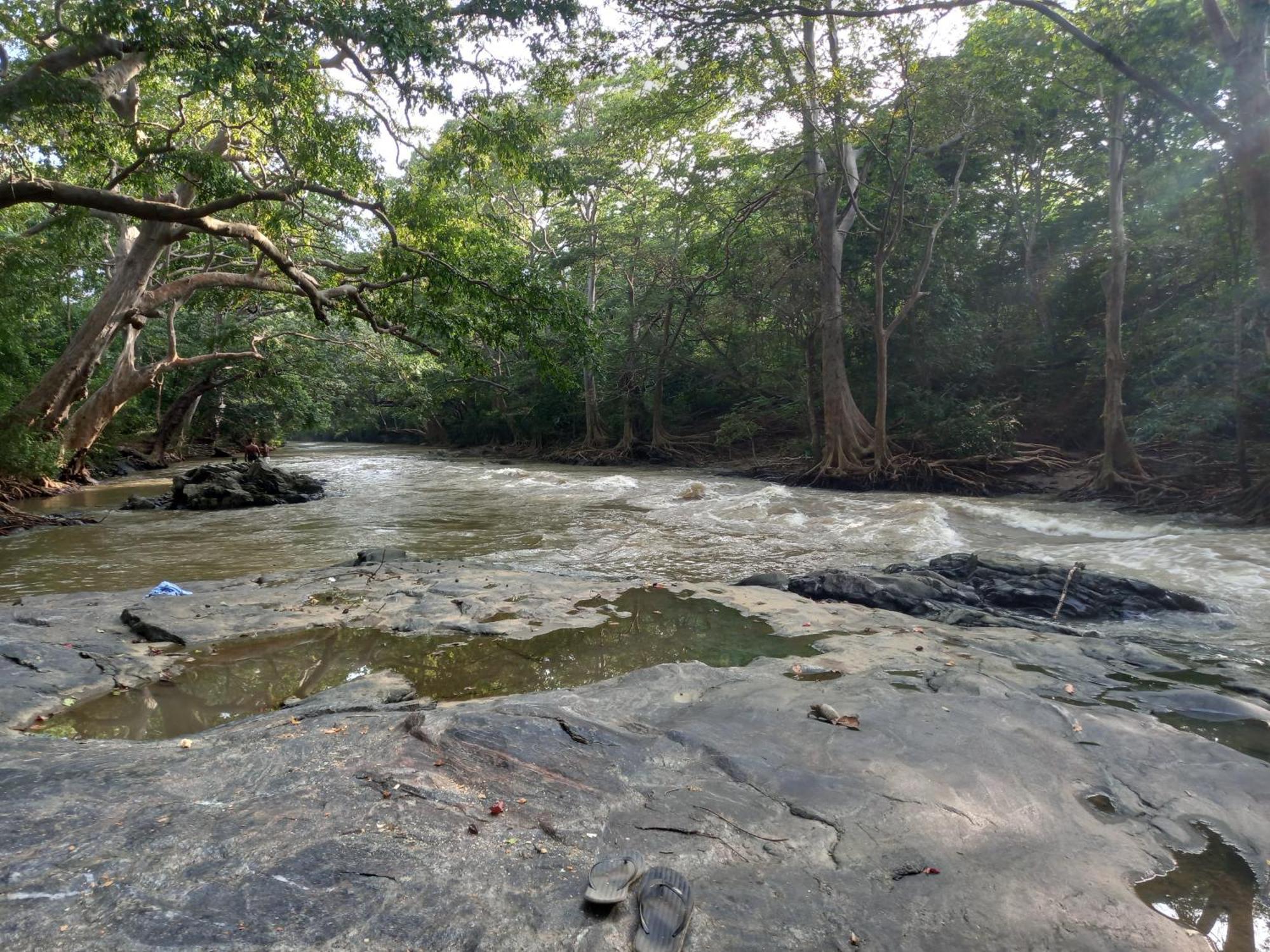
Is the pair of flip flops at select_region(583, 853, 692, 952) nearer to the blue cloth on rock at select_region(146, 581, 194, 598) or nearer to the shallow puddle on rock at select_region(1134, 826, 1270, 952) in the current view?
the shallow puddle on rock at select_region(1134, 826, 1270, 952)

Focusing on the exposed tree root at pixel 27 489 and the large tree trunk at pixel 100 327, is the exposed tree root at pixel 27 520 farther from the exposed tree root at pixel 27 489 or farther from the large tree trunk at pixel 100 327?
the large tree trunk at pixel 100 327

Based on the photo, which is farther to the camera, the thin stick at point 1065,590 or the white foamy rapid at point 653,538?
the white foamy rapid at point 653,538

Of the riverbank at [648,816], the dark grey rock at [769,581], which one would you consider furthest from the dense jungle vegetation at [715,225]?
→ the riverbank at [648,816]

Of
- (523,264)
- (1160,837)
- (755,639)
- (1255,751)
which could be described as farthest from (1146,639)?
(523,264)

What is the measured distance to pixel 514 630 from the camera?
452 centimetres

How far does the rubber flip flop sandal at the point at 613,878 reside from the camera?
167 cm

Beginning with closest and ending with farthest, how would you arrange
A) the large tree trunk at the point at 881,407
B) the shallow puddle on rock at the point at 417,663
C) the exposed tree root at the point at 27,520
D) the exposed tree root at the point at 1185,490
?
the shallow puddle on rock at the point at 417,663 < the exposed tree root at the point at 1185,490 < the exposed tree root at the point at 27,520 < the large tree trunk at the point at 881,407

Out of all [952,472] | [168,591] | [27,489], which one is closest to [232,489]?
[27,489]

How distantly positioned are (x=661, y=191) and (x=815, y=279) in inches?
309

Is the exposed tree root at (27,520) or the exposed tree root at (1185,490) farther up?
the exposed tree root at (1185,490)

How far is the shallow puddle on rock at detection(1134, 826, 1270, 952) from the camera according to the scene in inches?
69.4

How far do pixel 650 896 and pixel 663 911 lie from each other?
6cm

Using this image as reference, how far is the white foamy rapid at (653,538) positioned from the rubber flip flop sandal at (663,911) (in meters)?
4.74

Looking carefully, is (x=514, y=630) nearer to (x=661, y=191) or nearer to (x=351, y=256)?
(x=351, y=256)
